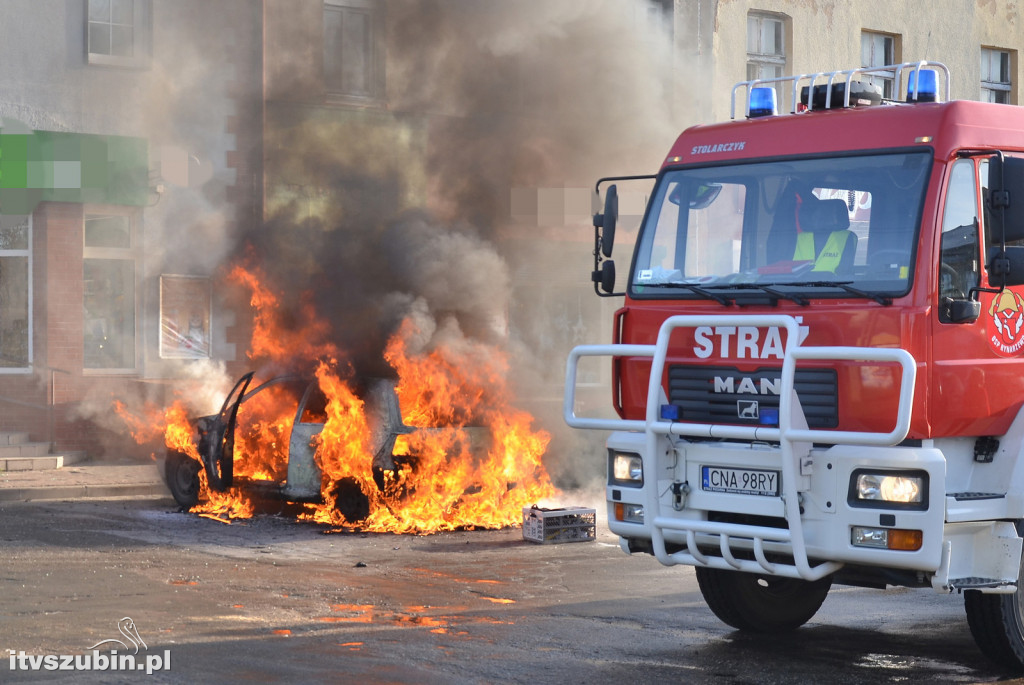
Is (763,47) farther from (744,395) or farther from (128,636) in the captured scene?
(128,636)

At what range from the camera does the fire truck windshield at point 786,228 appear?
6910mm

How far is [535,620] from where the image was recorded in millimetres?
8398

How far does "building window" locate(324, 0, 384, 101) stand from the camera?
21.0 m

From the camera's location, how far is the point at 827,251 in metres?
7.12

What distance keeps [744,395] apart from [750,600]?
1.69m

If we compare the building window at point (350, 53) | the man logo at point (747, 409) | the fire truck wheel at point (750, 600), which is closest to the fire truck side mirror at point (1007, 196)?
the man logo at point (747, 409)

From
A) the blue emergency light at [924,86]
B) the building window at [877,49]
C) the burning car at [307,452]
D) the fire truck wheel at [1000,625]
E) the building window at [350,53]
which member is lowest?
the fire truck wheel at [1000,625]

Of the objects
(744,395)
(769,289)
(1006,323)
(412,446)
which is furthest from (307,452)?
(1006,323)

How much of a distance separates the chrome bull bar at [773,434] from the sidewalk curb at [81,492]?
9589 mm

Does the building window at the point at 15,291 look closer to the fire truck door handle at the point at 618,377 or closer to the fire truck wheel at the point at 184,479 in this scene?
the fire truck wheel at the point at 184,479

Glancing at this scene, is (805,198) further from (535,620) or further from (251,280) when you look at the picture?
(251,280)

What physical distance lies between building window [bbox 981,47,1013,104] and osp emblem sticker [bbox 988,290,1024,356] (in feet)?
68.2

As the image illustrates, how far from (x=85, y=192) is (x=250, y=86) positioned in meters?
2.87

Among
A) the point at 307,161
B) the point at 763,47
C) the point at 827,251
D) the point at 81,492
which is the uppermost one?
the point at 763,47
